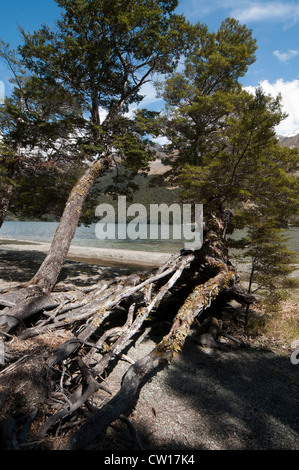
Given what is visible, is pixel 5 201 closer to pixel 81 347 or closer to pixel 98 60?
pixel 98 60

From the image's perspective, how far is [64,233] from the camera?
23.8 ft

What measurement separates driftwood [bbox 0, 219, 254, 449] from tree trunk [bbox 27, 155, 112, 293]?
0.81m

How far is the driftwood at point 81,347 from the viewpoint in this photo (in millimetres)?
2341

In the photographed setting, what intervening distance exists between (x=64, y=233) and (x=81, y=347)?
4.33 meters

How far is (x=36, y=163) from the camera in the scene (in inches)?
393

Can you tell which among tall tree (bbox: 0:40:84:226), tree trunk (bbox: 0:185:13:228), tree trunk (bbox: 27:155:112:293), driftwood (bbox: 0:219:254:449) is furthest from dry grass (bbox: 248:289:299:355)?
tree trunk (bbox: 0:185:13:228)

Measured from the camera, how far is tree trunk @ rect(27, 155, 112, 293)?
20.3ft

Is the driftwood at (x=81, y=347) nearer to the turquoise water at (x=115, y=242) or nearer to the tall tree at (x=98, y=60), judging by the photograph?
the tall tree at (x=98, y=60)

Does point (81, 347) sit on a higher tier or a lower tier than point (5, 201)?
lower

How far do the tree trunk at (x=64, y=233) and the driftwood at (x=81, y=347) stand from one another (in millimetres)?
814

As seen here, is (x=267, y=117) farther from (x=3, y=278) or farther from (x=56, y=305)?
(x=3, y=278)

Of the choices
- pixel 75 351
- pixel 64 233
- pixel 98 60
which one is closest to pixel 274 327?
pixel 75 351

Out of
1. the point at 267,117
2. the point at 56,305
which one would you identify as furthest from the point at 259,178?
the point at 56,305

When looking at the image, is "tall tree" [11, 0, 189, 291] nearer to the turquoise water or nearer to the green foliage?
the green foliage
